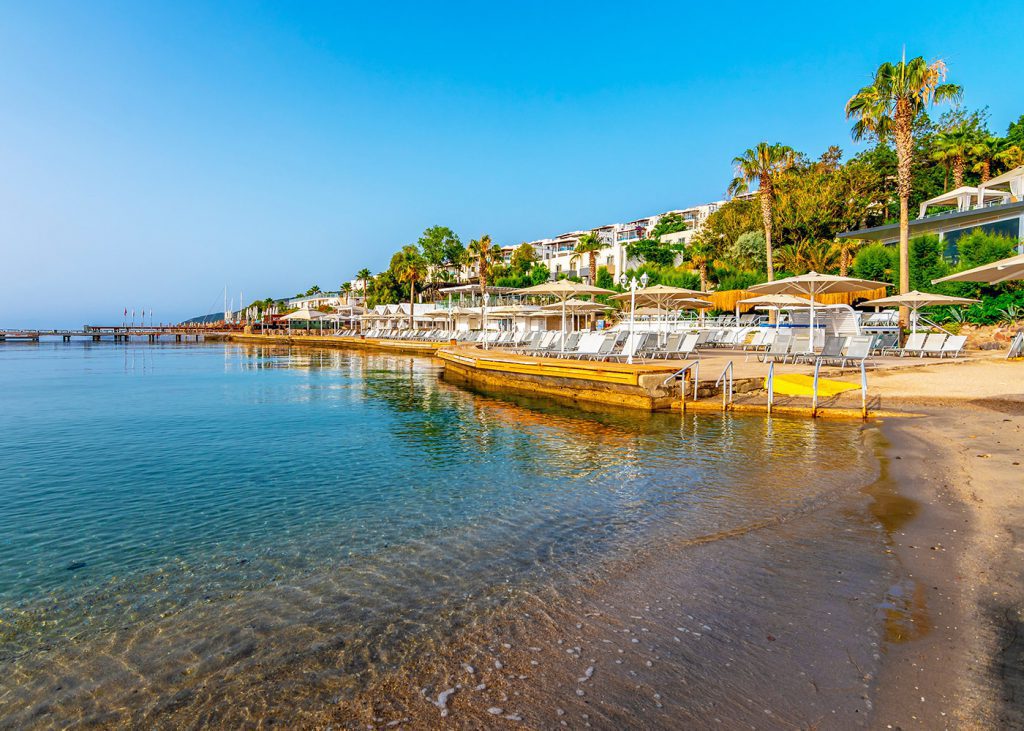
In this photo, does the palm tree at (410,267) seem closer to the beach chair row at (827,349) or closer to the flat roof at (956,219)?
the flat roof at (956,219)

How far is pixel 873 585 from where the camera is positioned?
146 inches

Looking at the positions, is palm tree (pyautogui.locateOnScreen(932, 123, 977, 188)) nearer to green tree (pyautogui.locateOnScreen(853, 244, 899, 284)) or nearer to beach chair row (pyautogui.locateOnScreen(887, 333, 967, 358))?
green tree (pyautogui.locateOnScreen(853, 244, 899, 284))

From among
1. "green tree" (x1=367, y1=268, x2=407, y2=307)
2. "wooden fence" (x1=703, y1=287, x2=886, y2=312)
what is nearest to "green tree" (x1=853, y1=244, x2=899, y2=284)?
"wooden fence" (x1=703, y1=287, x2=886, y2=312)

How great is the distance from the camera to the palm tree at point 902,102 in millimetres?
19406

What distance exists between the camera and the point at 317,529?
17.4ft

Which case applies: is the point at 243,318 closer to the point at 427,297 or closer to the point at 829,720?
the point at 427,297

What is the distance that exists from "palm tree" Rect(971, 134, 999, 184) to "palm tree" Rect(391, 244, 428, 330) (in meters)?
40.6

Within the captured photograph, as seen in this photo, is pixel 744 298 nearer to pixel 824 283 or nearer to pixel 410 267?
pixel 824 283

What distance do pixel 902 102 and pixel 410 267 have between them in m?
43.7

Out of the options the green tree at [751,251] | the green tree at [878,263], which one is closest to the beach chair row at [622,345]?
the green tree at [878,263]

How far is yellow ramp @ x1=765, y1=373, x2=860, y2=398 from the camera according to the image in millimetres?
11258

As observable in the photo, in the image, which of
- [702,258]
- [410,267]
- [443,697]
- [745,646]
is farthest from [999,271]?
[410,267]

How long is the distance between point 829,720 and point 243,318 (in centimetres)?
10777

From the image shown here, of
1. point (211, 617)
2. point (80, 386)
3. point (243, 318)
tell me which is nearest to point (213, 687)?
point (211, 617)
